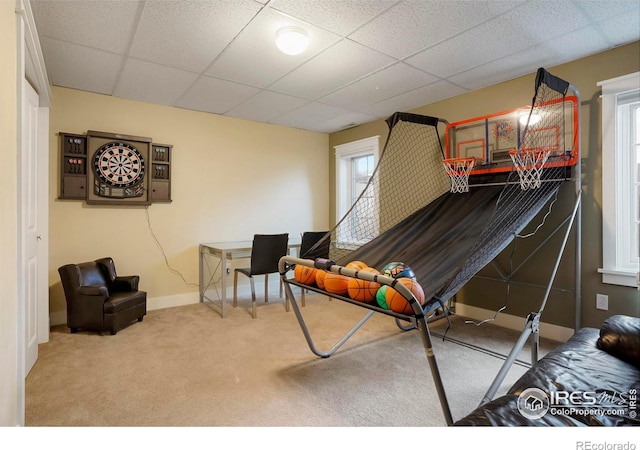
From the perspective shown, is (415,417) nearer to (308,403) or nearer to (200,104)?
(308,403)

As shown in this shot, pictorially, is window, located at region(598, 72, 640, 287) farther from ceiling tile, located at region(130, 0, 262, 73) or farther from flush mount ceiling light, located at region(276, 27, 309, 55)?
ceiling tile, located at region(130, 0, 262, 73)

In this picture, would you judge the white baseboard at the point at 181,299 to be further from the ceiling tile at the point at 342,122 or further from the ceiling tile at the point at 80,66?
the ceiling tile at the point at 342,122

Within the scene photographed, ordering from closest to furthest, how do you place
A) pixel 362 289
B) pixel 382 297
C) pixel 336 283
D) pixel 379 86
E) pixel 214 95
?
pixel 382 297 < pixel 362 289 < pixel 336 283 < pixel 379 86 < pixel 214 95

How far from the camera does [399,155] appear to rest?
4012 mm

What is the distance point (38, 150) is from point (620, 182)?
4831 mm

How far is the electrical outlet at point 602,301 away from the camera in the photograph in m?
2.55

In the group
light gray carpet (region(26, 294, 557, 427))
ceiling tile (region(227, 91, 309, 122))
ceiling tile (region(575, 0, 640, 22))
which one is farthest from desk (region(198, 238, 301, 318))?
ceiling tile (region(575, 0, 640, 22))

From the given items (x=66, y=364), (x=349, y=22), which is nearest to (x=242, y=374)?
(x=66, y=364)

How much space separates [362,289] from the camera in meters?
1.71

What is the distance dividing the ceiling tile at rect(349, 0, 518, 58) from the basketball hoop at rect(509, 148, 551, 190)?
101cm

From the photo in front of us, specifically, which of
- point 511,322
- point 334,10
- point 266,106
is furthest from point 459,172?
point 266,106

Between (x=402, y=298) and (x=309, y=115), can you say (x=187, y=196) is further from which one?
(x=402, y=298)

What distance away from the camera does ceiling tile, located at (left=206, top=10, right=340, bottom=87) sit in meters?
2.20
